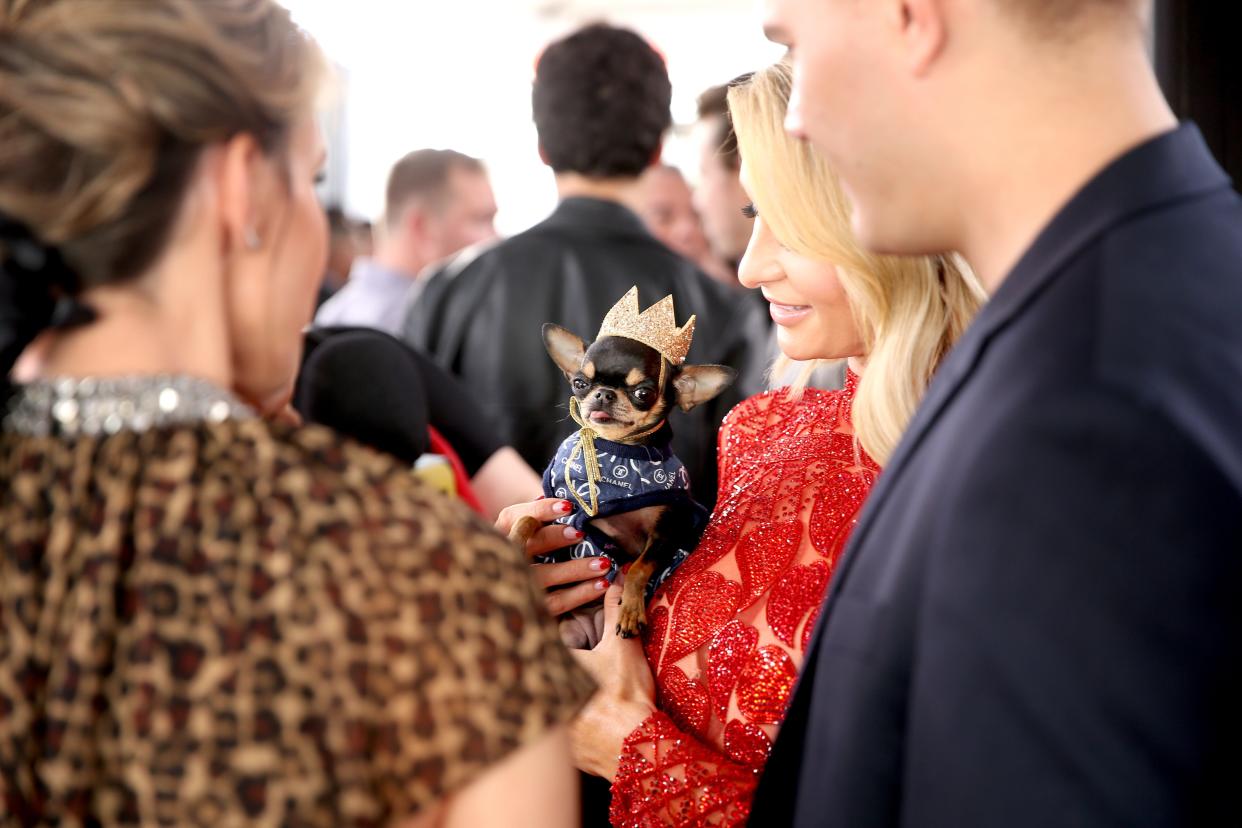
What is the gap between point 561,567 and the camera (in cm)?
172

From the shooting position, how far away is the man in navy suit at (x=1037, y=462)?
2.72 ft

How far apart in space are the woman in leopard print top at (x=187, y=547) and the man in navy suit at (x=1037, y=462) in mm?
268

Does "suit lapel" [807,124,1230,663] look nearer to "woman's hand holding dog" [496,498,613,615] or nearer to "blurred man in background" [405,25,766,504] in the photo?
"woman's hand holding dog" [496,498,613,615]

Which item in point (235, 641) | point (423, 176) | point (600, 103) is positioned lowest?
point (423, 176)

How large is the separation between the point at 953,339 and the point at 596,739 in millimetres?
713

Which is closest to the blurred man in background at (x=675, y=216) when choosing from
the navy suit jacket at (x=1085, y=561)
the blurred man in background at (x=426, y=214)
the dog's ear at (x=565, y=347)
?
the blurred man in background at (x=426, y=214)

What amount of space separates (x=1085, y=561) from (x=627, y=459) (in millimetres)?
952

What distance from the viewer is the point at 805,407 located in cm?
184

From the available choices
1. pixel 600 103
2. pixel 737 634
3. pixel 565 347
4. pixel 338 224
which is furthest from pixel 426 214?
pixel 737 634

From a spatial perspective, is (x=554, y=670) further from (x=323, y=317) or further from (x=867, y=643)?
(x=323, y=317)

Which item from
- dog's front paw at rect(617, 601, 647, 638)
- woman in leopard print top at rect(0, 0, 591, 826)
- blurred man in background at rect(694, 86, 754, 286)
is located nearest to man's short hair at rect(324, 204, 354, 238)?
blurred man in background at rect(694, 86, 754, 286)

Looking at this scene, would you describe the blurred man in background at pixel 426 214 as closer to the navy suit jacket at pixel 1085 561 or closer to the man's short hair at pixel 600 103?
the man's short hair at pixel 600 103

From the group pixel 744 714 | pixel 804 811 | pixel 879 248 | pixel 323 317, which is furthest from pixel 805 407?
pixel 323 317

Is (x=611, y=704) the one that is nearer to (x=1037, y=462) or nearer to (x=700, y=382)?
(x=700, y=382)
